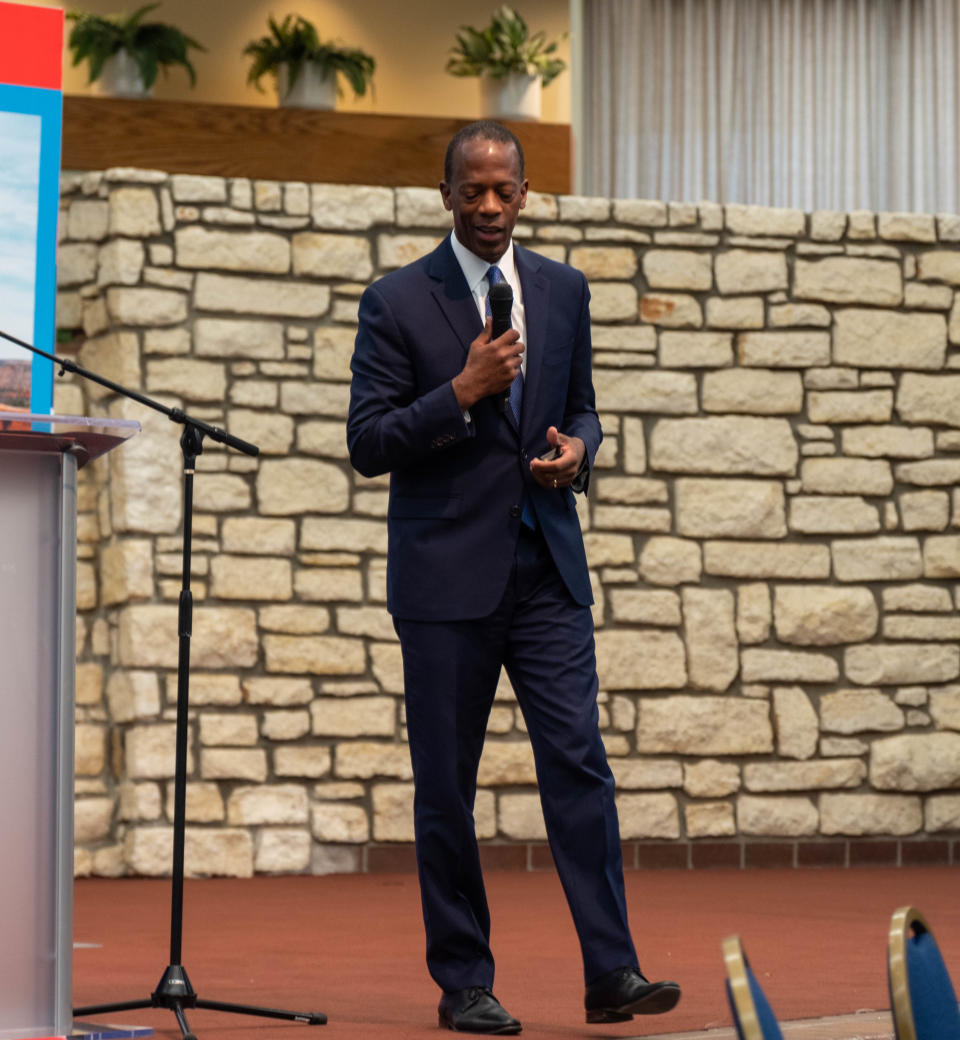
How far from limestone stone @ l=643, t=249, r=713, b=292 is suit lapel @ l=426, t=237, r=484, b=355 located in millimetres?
3402

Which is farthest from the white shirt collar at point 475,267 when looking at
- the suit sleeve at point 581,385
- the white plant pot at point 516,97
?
the white plant pot at point 516,97

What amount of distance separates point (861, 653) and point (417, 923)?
2.42m

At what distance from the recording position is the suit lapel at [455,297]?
131 inches

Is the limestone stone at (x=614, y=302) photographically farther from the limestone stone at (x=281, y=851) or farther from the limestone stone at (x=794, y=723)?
the limestone stone at (x=281, y=851)

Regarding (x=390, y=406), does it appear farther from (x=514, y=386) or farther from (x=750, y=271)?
(x=750, y=271)

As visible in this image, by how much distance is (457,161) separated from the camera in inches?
126

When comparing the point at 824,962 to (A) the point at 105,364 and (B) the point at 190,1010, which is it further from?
(A) the point at 105,364

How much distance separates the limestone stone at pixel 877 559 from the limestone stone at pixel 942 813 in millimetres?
887

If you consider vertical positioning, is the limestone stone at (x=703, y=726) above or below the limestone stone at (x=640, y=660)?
below

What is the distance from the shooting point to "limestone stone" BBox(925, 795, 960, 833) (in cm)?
673

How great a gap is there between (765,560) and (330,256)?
206cm

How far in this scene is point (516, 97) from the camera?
7355 mm

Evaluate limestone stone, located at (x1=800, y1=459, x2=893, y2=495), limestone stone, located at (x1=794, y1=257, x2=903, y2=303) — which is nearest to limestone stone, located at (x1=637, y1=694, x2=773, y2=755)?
limestone stone, located at (x1=800, y1=459, x2=893, y2=495)

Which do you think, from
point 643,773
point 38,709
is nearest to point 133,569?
point 643,773
